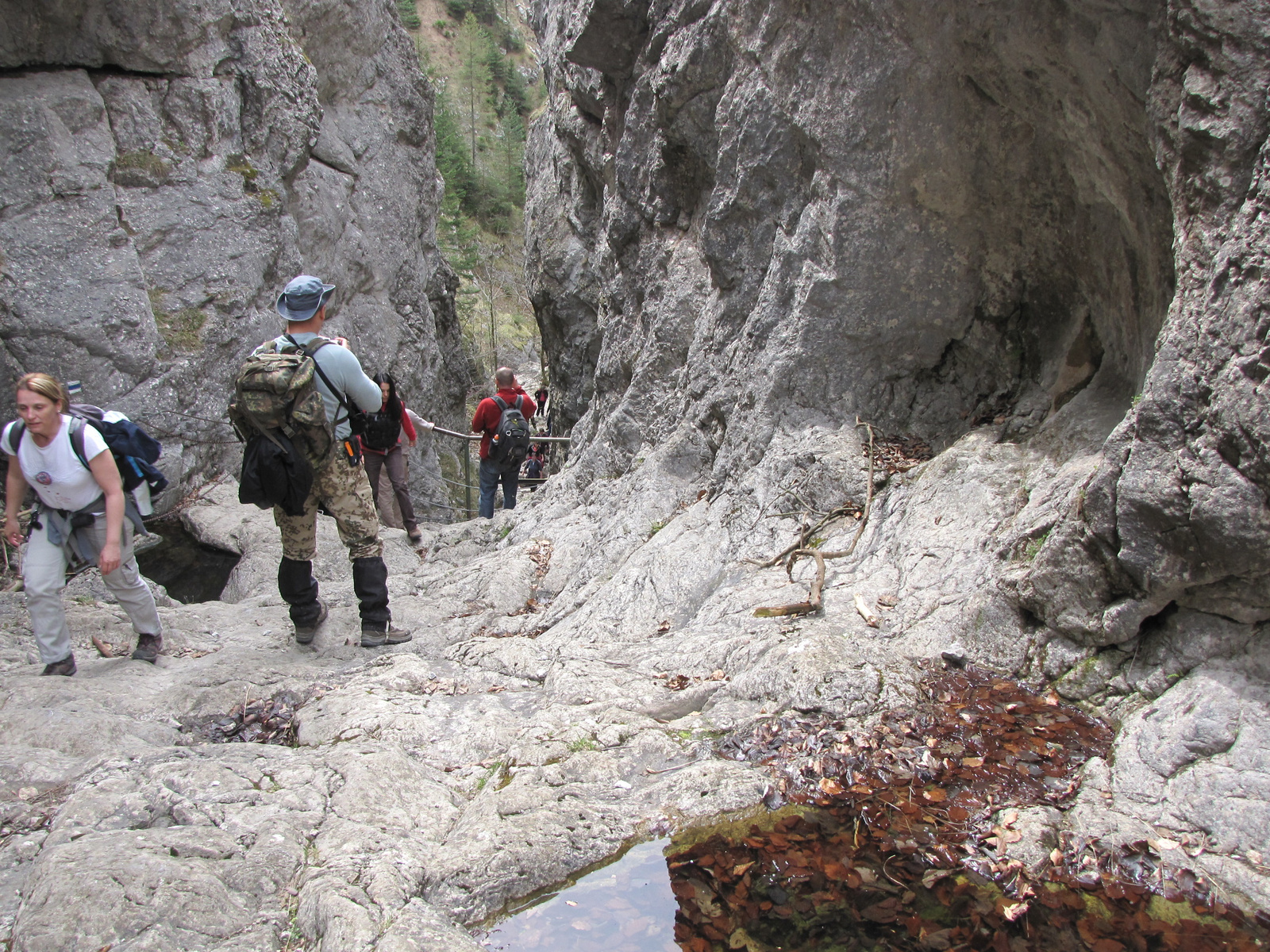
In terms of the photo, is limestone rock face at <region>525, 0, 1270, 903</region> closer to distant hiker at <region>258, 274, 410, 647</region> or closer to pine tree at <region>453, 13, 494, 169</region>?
distant hiker at <region>258, 274, 410, 647</region>

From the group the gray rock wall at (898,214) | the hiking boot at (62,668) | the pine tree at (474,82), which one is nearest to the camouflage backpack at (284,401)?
the hiking boot at (62,668)

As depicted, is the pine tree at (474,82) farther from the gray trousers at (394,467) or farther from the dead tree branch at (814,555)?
the dead tree branch at (814,555)

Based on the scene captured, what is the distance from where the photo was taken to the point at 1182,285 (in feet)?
11.5

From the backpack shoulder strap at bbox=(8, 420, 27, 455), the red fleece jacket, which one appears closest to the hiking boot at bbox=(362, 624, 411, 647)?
the backpack shoulder strap at bbox=(8, 420, 27, 455)

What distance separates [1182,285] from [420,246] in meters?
18.1

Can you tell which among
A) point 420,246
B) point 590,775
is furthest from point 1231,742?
point 420,246

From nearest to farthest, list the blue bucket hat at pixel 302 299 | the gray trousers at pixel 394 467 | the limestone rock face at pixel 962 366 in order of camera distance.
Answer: the limestone rock face at pixel 962 366
the blue bucket hat at pixel 302 299
the gray trousers at pixel 394 467

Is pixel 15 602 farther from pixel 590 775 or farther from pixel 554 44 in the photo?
pixel 554 44

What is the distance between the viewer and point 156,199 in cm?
1071

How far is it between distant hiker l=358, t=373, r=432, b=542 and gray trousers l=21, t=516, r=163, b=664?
12.2 feet

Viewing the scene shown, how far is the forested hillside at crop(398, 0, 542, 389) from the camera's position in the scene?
127 feet

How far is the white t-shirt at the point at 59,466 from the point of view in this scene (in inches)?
177

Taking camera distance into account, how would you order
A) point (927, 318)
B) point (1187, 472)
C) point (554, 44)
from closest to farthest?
point (1187, 472) → point (927, 318) → point (554, 44)

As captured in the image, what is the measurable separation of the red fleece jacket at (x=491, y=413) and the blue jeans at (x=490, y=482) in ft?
0.69
